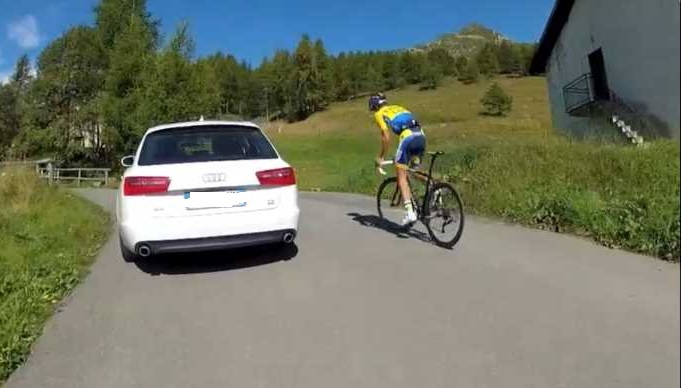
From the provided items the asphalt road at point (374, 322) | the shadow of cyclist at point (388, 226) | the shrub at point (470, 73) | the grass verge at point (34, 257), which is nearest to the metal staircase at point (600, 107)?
the shadow of cyclist at point (388, 226)

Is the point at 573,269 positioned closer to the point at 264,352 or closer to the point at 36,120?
the point at 264,352

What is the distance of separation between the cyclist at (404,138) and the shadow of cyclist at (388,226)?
0.33m

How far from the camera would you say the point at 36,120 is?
46.5 m

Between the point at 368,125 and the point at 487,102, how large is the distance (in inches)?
895

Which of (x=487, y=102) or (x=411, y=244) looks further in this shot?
(x=487, y=102)

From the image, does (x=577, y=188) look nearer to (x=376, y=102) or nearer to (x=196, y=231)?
(x=376, y=102)

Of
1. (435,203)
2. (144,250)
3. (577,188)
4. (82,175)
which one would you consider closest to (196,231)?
(144,250)

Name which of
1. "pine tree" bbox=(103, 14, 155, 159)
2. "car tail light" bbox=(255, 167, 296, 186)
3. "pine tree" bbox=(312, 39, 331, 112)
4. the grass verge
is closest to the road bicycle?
"car tail light" bbox=(255, 167, 296, 186)

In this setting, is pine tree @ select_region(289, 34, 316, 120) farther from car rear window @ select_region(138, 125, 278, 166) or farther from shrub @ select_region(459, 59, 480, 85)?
car rear window @ select_region(138, 125, 278, 166)

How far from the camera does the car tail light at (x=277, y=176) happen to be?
21.8 feet

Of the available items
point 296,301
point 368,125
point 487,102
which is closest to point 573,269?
point 296,301

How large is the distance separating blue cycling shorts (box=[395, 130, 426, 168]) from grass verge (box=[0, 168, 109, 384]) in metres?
4.11

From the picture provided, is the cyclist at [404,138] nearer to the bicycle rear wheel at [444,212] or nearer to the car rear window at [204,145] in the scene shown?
the bicycle rear wheel at [444,212]

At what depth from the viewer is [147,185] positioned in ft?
21.0
